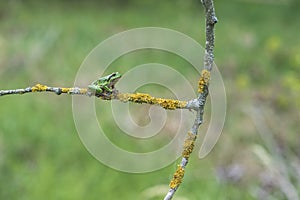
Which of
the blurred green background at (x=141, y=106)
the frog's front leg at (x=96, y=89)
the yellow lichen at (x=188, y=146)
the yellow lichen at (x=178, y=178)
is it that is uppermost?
the blurred green background at (x=141, y=106)

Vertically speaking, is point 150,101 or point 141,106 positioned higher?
point 141,106

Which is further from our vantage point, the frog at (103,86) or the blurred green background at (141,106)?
the blurred green background at (141,106)

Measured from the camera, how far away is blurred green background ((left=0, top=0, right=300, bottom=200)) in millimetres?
2604

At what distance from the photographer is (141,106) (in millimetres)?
3926

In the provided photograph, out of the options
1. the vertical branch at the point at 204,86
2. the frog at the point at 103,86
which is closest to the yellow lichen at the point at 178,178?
the vertical branch at the point at 204,86

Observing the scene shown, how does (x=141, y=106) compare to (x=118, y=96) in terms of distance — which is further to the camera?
(x=141, y=106)

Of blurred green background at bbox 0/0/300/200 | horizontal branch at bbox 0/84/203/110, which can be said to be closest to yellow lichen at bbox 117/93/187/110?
horizontal branch at bbox 0/84/203/110

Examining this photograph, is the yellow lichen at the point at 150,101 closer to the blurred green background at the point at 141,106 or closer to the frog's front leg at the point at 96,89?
the frog's front leg at the point at 96,89

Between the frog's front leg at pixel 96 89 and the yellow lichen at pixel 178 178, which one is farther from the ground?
the frog's front leg at pixel 96 89

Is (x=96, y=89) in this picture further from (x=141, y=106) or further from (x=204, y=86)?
(x=141, y=106)

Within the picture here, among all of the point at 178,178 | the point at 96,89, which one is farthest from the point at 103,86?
the point at 178,178

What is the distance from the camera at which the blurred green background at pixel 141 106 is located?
260 cm

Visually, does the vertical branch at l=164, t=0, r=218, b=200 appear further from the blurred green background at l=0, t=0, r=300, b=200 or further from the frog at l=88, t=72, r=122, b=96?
the blurred green background at l=0, t=0, r=300, b=200

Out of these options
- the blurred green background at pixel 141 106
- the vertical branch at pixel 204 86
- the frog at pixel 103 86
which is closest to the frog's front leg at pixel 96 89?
the frog at pixel 103 86
